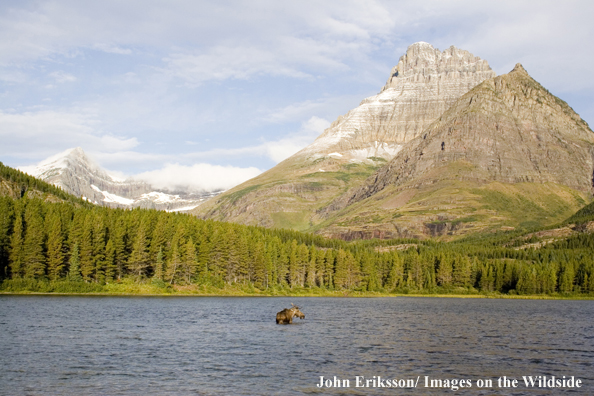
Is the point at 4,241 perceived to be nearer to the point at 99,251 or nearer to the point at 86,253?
the point at 86,253

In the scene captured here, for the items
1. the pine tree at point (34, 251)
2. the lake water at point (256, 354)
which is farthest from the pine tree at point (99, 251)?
the lake water at point (256, 354)

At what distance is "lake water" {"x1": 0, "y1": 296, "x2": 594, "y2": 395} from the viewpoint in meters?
41.3

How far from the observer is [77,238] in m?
149

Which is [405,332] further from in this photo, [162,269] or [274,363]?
[162,269]

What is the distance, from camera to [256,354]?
55750 millimetres

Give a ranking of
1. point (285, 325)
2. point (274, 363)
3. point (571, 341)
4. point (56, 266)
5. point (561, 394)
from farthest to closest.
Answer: point (56, 266) < point (285, 325) < point (571, 341) < point (274, 363) < point (561, 394)

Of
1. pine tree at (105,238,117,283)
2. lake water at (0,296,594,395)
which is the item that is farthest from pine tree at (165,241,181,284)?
lake water at (0,296,594,395)

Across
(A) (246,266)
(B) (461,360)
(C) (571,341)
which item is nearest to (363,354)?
(B) (461,360)

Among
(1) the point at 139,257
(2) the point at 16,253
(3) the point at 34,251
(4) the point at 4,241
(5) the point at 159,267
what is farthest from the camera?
(5) the point at 159,267

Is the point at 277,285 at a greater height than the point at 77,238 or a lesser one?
lesser

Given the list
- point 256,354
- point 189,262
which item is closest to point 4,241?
point 189,262

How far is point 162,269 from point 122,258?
12276 millimetres

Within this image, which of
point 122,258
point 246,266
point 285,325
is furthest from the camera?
point 246,266

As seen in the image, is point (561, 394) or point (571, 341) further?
point (571, 341)
